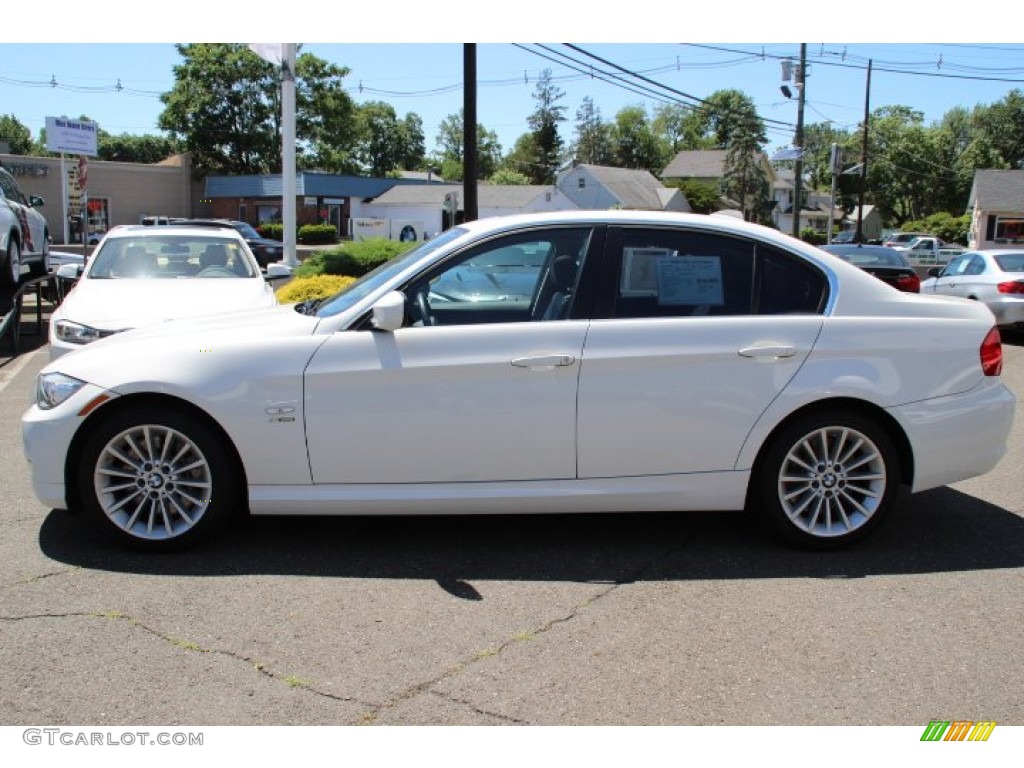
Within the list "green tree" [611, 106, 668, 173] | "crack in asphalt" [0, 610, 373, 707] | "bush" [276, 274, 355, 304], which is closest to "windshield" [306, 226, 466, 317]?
"crack in asphalt" [0, 610, 373, 707]

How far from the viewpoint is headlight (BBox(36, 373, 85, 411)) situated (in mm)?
4523

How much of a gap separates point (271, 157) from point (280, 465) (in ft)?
224

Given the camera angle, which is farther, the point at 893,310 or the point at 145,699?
the point at 893,310

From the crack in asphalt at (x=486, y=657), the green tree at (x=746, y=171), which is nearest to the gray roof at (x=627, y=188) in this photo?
the green tree at (x=746, y=171)

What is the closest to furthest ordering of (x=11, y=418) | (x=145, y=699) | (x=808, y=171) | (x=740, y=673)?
(x=145, y=699) < (x=740, y=673) < (x=11, y=418) < (x=808, y=171)

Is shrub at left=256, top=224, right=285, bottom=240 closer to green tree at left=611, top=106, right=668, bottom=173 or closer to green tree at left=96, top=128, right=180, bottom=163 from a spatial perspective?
green tree at left=96, top=128, right=180, bottom=163

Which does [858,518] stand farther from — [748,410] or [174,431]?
[174,431]

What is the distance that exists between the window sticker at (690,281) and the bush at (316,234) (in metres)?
50.5

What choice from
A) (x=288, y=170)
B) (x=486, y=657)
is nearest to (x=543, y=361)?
(x=486, y=657)

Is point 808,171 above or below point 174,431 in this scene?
above

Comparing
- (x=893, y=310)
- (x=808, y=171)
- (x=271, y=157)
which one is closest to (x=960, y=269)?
A: (x=893, y=310)

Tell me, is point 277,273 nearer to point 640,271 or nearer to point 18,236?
point 640,271

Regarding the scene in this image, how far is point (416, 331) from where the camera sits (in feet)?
15.0

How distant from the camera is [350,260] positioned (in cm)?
1662
